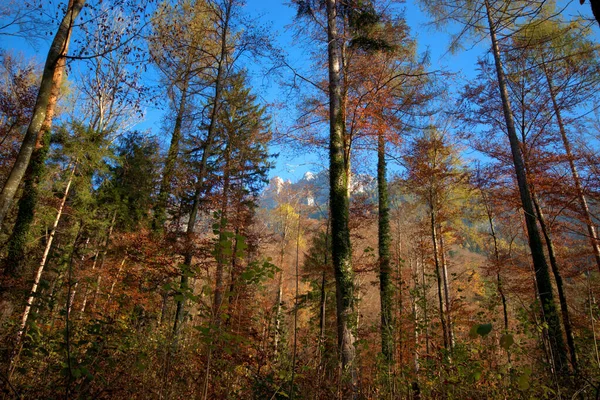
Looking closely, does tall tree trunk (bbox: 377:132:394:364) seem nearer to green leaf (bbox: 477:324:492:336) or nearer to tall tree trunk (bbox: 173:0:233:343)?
tall tree trunk (bbox: 173:0:233:343)

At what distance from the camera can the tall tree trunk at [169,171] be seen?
10.3 metres

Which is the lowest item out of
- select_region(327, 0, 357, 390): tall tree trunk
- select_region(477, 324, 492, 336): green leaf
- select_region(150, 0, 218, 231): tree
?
select_region(477, 324, 492, 336): green leaf

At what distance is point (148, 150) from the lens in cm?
1470

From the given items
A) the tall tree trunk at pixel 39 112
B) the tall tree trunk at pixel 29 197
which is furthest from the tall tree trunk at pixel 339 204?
the tall tree trunk at pixel 29 197

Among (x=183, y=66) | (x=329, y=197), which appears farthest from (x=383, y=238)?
(x=183, y=66)

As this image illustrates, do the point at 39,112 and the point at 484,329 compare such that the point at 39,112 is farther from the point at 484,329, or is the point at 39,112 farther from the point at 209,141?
the point at 484,329

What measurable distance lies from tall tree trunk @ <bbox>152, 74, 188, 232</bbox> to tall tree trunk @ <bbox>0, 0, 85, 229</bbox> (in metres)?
5.02

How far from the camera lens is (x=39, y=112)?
439 centimetres

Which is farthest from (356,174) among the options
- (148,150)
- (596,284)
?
(148,150)

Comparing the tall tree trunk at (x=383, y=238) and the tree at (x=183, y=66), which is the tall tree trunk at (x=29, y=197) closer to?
the tree at (x=183, y=66)

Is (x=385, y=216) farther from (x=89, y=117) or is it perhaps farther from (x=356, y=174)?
(x=89, y=117)

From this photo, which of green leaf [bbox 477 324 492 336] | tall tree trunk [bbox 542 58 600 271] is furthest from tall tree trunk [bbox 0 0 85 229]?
tall tree trunk [bbox 542 58 600 271]

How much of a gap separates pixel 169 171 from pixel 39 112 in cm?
581

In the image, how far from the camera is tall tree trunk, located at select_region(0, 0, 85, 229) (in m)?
3.91
